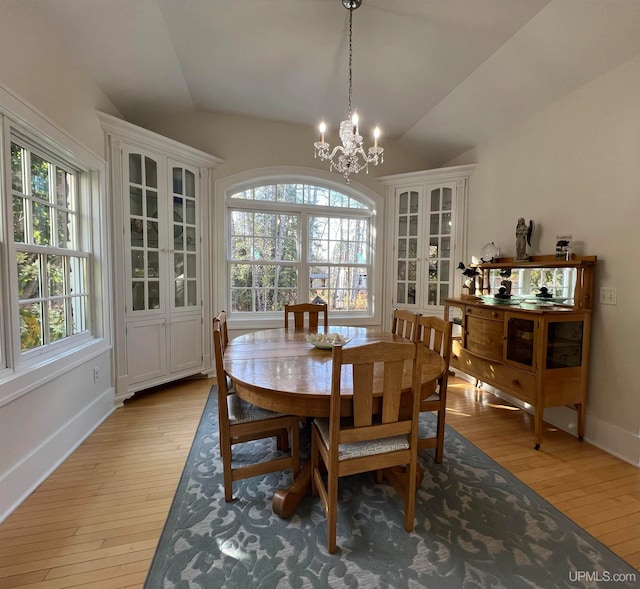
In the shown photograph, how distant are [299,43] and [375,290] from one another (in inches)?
110

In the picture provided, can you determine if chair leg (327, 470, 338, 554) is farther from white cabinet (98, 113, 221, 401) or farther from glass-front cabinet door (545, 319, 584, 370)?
white cabinet (98, 113, 221, 401)

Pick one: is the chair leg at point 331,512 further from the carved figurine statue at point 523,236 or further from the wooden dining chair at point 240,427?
the carved figurine statue at point 523,236

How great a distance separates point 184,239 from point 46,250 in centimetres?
140

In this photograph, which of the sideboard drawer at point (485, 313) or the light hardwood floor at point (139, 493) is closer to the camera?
the light hardwood floor at point (139, 493)

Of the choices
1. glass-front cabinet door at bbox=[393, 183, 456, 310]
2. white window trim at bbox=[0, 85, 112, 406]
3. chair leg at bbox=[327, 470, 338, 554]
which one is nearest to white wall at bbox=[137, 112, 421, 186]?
white window trim at bbox=[0, 85, 112, 406]

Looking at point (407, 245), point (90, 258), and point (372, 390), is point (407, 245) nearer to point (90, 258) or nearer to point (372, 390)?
point (372, 390)

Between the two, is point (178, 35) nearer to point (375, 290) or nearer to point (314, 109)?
point (314, 109)

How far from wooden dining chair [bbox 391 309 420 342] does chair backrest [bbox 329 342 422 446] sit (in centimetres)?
82

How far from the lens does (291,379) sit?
157 cm

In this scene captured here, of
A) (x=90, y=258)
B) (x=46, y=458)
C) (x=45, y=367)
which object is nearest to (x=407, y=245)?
(x=90, y=258)

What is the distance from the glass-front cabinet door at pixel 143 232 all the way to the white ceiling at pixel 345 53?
63 cm

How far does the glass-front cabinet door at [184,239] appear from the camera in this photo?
11.0 feet

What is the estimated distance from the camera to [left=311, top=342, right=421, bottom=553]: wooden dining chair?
134cm

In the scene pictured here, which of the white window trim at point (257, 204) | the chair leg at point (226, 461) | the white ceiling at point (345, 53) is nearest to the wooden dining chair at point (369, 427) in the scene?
the chair leg at point (226, 461)
